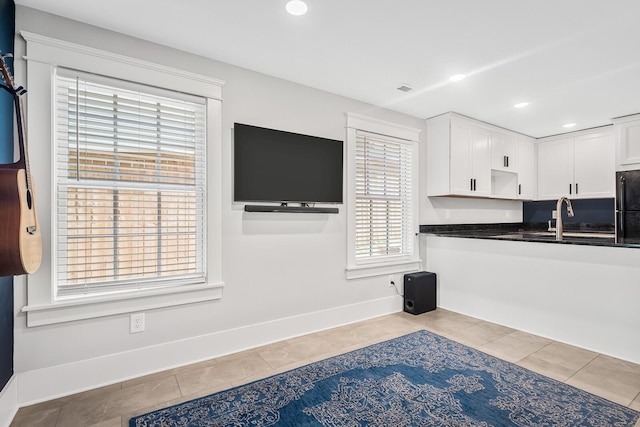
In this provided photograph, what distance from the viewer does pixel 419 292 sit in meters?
3.84

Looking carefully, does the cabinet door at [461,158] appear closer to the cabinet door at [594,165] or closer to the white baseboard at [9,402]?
the cabinet door at [594,165]

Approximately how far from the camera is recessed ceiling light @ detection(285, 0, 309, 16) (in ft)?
6.56

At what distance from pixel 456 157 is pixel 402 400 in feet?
10.1

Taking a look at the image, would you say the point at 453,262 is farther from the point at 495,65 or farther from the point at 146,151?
the point at 146,151

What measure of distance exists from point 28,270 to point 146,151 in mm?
1163

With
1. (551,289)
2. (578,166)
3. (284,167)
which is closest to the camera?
(284,167)

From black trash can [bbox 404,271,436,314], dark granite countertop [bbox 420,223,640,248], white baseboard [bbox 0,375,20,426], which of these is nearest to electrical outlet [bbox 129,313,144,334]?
white baseboard [bbox 0,375,20,426]

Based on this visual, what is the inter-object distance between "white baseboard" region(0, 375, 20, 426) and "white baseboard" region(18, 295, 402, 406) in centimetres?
4

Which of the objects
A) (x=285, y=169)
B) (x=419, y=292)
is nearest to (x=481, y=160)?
(x=419, y=292)

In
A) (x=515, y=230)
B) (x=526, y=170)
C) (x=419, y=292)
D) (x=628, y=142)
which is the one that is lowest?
(x=419, y=292)

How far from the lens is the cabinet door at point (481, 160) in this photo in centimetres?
431

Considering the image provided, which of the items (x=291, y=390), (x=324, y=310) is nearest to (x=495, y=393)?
(x=291, y=390)

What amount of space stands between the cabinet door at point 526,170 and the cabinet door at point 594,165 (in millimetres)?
548

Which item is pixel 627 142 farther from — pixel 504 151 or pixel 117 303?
pixel 117 303
